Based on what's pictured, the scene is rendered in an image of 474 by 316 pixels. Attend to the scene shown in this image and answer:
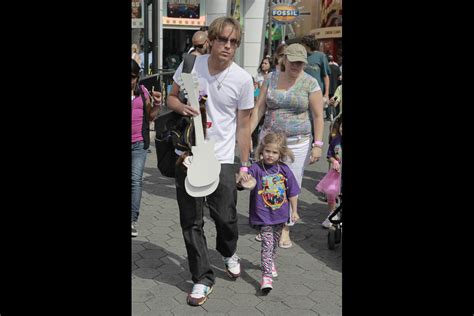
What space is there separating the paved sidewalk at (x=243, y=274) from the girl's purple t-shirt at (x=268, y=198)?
19.4 inches

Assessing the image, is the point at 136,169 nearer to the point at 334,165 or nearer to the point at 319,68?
the point at 334,165

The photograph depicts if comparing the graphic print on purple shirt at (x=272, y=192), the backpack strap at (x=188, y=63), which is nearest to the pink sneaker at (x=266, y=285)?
the graphic print on purple shirt at (x=272, y=192)

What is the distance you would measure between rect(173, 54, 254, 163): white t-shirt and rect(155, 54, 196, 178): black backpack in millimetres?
112

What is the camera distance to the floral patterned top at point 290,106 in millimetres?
4504

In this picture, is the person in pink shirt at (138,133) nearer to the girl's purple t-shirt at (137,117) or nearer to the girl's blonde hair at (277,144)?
the girl's purple t-shirt at (137,117)

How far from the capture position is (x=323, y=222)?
17.9ft

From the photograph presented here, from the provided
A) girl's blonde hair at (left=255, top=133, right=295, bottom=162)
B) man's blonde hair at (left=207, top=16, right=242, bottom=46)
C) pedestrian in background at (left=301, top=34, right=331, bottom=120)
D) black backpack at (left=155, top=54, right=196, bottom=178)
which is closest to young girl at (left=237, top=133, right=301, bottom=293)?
girl's blonde hair at (left=255, top=133, right=295, bottom=162)

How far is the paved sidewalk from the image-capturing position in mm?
3633

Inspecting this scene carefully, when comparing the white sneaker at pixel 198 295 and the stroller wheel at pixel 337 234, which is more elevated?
the stroller wheel at pixel 337 234

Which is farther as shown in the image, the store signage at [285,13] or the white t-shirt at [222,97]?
the store signage at [285,13]

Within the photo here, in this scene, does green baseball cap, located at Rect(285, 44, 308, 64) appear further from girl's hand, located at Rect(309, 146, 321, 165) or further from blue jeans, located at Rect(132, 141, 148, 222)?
blue jeans, located at Rect(132, 141, 148, 222)
